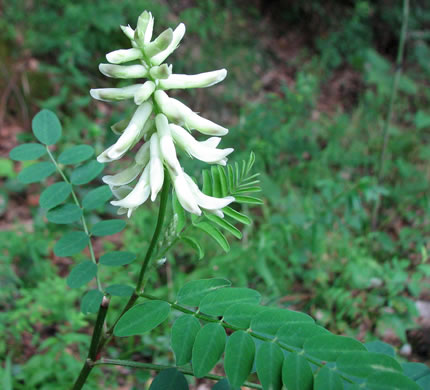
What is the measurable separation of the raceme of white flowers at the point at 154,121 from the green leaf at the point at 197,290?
223mm

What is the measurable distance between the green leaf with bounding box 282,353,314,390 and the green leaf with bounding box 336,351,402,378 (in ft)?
0.27

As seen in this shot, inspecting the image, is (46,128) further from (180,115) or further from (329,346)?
(329,346)

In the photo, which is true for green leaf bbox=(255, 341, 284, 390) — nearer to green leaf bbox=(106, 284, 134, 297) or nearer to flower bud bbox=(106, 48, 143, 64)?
green leaf bbox=(106, 284, 134, 297)

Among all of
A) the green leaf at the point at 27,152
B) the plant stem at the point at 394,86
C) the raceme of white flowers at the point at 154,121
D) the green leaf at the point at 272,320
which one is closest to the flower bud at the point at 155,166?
the raceme of white flowers at the point at 154,121

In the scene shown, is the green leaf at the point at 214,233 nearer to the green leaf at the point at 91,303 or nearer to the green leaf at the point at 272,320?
the green leaf at the point at 272,320

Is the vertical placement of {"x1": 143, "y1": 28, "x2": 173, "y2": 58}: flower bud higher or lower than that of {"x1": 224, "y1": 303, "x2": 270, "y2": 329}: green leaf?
higher

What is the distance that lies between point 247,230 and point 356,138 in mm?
2822

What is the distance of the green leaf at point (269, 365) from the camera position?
103 centimetres

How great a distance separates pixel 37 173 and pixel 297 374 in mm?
1222

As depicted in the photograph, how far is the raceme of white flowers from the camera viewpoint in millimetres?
1121

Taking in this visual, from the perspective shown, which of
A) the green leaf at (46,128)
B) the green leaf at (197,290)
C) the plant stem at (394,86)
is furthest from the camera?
the plant stem at (394,86)

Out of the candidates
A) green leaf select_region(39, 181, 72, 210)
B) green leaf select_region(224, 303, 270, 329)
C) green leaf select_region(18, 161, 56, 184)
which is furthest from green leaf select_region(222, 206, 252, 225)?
green leaf select_region(18, 161, 56, 184)

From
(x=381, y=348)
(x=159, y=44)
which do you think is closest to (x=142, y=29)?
(x=159, y=44)

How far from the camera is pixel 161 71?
1093 millimetres
